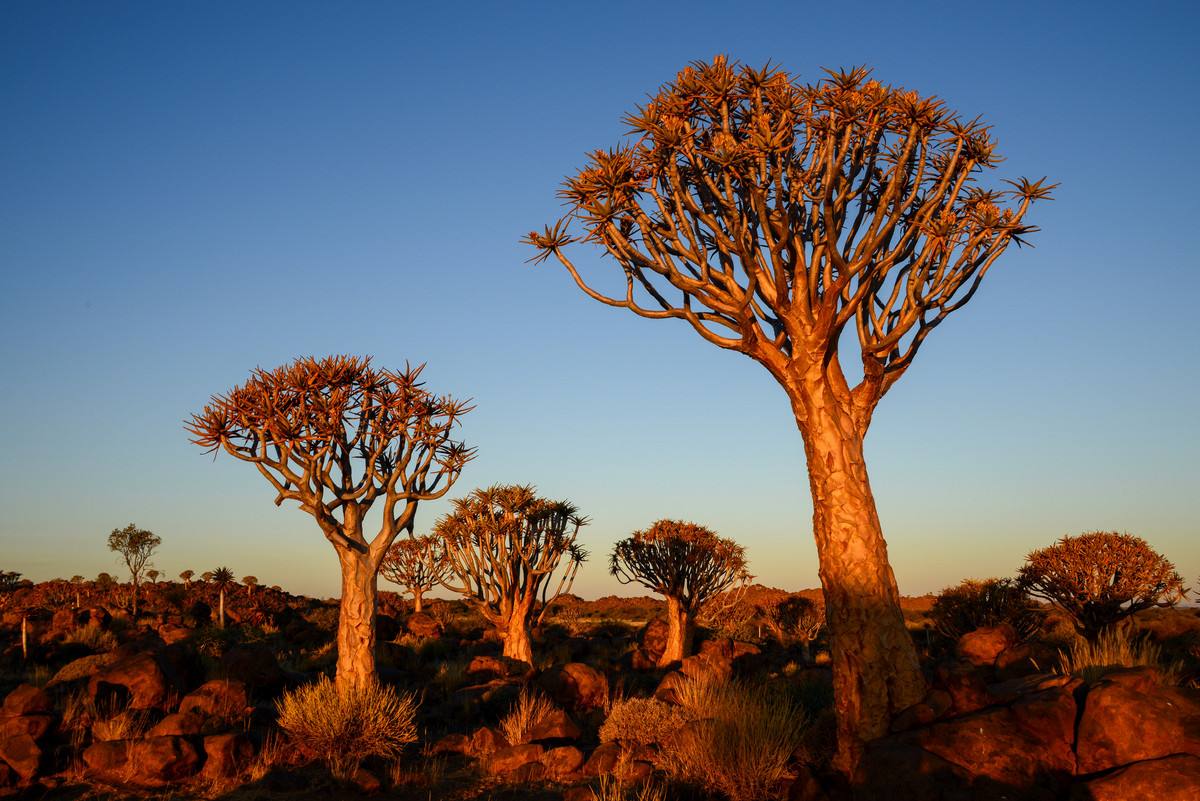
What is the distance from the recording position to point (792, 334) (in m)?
9.20

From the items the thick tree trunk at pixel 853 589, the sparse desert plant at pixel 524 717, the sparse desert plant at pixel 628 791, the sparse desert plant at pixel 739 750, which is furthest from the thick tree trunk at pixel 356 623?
the thick tree trunk at pixel 853 589

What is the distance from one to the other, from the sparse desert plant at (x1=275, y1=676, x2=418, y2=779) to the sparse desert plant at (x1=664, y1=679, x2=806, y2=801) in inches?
150

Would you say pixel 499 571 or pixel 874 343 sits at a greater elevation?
pixel 874 343

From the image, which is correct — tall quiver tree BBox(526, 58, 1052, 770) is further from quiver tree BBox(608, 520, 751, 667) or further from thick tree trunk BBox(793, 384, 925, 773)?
quiver tree BBox(608, 520, 751, 667)

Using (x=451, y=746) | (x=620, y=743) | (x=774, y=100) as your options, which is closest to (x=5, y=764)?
(x=451, y=746)

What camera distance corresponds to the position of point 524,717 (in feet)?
40.0

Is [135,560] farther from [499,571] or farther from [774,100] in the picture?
[774,100]

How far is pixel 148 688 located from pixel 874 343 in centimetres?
Answer: 1140

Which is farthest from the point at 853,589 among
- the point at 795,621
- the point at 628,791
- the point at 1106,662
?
the point at 795,621

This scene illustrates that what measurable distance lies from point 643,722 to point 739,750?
2.84 metres

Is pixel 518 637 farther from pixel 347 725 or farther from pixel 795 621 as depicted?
pixel 795 621

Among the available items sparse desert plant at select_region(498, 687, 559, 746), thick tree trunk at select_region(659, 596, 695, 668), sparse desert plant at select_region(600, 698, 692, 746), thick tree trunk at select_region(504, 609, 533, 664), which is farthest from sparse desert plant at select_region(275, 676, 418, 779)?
thick tree trunk at select_region(659, 596, 695, 668)

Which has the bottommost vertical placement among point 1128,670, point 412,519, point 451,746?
point 451,746

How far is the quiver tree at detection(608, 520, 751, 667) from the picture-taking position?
2022 cm
